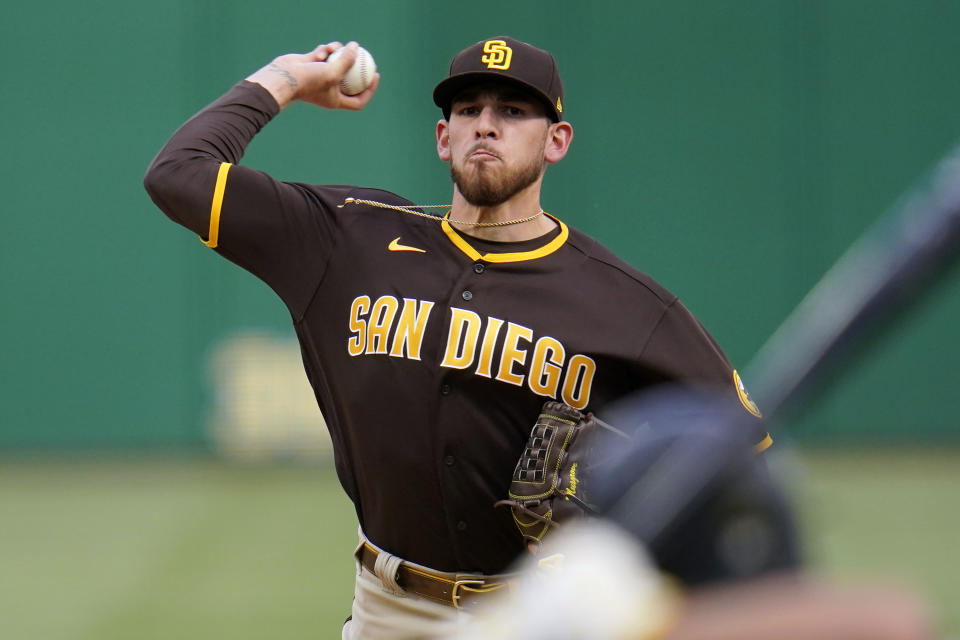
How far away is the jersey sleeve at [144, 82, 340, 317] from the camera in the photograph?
3158mm

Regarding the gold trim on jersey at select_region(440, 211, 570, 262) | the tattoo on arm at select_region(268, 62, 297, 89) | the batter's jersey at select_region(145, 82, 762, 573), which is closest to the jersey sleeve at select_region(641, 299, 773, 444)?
the batter's jersey at select_region(145, 82, 762, 573)

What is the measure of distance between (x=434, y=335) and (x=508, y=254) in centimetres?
29

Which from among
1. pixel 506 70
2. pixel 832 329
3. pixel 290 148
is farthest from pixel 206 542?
pixel 832 329

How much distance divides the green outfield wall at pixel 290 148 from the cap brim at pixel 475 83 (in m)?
6.62

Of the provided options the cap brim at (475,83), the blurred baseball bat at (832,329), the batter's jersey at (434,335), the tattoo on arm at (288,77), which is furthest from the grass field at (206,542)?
the blurred baseball bat at (832,329)

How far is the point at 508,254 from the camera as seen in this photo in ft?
10.5

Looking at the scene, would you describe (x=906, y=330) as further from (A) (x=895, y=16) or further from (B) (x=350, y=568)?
(A) (x=895, y=16)

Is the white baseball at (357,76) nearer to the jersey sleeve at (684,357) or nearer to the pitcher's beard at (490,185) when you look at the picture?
the pitcher's beard at (490,185)

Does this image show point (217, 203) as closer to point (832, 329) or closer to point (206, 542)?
point (832, 329)

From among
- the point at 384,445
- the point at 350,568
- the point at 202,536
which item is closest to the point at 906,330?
the point at 384,445

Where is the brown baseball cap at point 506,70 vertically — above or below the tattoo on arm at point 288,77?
above

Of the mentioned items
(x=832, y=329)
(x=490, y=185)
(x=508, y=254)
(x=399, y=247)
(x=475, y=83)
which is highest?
(x=832, y=329)

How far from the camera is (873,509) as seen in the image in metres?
7.71

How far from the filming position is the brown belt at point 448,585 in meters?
3.06
